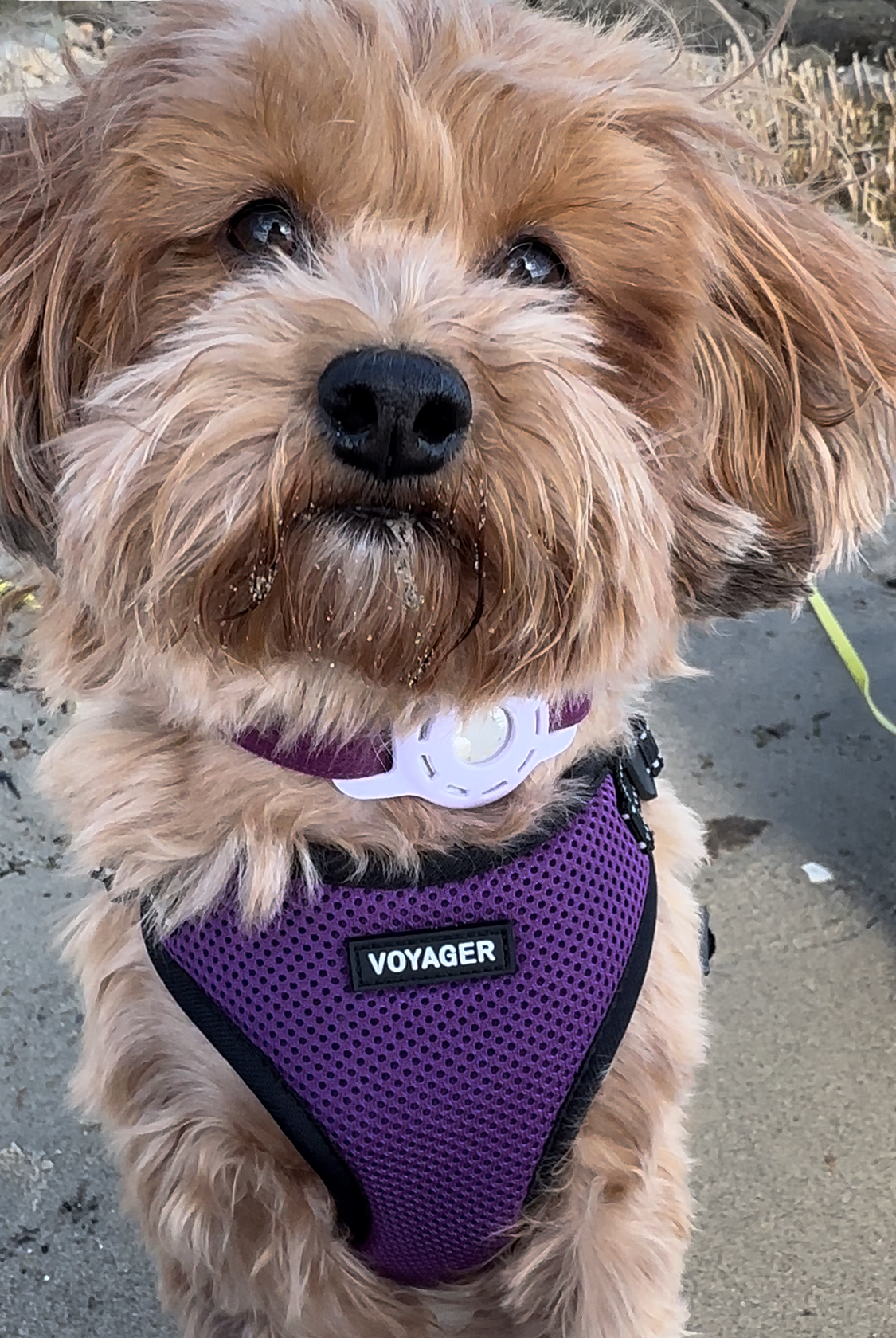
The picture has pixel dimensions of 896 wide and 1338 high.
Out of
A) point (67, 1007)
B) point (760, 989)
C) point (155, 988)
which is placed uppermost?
point (155, 988)

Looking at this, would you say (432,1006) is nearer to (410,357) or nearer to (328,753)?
(328,753)

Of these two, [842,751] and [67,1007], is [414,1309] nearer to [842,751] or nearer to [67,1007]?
[67,1007]

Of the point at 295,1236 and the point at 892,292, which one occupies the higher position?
the point at 892,292

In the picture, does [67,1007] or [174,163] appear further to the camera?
[67,1007]

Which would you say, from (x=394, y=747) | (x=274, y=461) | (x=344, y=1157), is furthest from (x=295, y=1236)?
(x=274, y=461)

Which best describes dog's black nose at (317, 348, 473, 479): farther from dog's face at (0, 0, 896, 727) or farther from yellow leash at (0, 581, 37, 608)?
yellow leash at (0, 581, 37, 608)

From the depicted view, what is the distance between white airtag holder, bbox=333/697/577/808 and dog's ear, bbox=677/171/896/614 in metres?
0.23

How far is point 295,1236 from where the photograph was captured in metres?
1.24

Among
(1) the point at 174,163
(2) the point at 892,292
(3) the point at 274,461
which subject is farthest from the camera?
(2) the point at 892,292

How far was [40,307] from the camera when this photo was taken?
1.16 metres

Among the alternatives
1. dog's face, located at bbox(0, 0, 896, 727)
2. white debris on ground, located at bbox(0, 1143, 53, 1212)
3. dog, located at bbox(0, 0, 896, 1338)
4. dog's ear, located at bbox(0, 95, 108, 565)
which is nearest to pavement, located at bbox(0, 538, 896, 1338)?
white debris on ground, located at bbox(0, 1143, 53, 1212)

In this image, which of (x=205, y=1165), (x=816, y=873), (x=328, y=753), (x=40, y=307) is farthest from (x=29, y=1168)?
(x=816, y=873)

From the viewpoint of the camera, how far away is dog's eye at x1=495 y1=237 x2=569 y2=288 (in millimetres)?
1116

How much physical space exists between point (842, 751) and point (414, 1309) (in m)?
1.46
